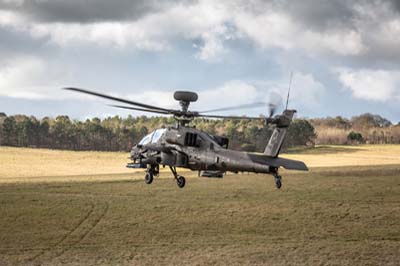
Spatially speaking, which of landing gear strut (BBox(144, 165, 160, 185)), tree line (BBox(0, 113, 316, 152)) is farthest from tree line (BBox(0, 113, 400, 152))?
landing gear strut (BBox(144, 165, 160, 185))

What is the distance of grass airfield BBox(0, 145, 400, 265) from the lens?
266 ft

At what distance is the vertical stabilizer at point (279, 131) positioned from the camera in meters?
22.2

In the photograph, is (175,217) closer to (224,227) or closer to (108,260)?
(224,227)

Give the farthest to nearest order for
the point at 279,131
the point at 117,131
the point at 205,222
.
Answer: the point at 205,222, the point at 117,131, the point at 279,131

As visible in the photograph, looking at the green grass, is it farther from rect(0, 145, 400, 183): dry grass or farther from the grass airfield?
rect(0, 145, 400, 183): dry grass

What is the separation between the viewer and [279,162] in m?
22.1

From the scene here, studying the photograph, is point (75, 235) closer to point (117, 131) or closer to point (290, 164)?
point (117, 131)

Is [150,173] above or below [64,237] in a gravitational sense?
above

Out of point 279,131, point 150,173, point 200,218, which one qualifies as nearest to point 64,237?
point 200,218

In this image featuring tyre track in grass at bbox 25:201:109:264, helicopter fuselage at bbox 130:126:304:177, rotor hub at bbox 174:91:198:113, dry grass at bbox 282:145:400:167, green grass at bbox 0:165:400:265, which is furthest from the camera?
dry grass at bbox 282:145:400:167

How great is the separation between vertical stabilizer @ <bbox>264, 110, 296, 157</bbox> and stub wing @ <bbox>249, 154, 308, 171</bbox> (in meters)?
0.28

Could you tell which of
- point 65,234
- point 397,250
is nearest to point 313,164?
point 397,250

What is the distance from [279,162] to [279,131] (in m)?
1.43

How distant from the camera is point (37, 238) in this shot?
87.0 m
